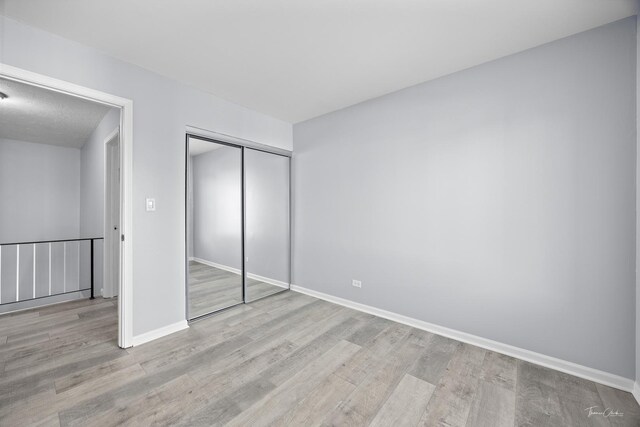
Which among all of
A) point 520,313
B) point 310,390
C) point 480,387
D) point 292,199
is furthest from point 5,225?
point 520,313

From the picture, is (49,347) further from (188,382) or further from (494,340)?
(494,340)

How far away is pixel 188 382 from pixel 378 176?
107 inches

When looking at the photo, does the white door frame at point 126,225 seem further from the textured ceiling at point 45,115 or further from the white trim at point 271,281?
the white trim at point 271,281

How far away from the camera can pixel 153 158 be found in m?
2.56

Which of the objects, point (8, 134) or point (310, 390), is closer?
point (310, 390)

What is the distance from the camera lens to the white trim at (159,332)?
244 cm

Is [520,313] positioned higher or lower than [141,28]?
lower

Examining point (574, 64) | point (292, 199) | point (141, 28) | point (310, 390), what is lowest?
point (310, 390)

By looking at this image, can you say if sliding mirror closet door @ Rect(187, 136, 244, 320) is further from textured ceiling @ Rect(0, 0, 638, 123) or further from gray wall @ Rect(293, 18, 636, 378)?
gray wall @ Rect(293, 18, 636, 378)

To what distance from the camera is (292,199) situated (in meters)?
4.11

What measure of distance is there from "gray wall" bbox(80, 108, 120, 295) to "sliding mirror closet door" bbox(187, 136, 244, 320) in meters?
1.27

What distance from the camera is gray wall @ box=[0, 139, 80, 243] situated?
15.4 ft

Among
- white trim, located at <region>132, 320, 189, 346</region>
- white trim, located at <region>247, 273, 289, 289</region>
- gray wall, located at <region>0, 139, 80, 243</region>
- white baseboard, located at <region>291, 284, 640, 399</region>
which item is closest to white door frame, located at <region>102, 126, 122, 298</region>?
white trim, located at <region>132, 320, 189, 346</region>

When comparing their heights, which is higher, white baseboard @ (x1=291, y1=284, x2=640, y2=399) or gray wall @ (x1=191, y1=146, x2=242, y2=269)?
gray wall @ (x1=191, y1=146, x2=242, y2=269)
